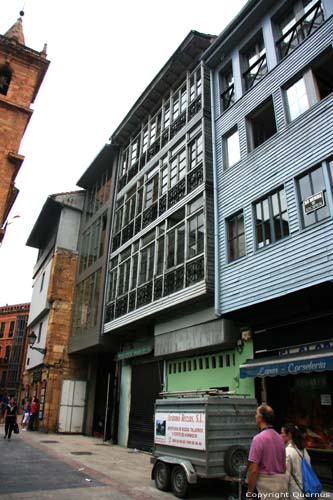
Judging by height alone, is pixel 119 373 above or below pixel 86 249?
below

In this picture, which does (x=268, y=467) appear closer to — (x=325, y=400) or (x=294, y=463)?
(x=294, y=463)

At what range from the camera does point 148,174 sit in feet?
61.5

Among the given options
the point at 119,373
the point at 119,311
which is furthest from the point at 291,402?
the point at 119,373

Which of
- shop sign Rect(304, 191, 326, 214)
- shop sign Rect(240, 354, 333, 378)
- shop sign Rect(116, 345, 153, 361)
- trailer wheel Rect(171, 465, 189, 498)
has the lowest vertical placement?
trailer wheel Rect(171, 465, 189, 498)

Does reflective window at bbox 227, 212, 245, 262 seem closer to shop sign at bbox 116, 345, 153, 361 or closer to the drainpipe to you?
the drainpipe

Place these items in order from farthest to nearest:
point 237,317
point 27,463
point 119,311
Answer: point 119,311 < point 237,317 < point 27,463

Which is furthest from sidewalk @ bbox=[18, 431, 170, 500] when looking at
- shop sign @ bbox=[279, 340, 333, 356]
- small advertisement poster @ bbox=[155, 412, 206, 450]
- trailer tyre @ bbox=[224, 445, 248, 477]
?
shop sign @ bbox=[279, 340, 333, 356]

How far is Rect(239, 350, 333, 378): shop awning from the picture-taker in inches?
345

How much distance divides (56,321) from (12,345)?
39012 millimetres

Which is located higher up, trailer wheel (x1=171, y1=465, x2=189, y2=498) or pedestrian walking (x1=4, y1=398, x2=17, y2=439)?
pedestrian walking (x1=4, y1=398, x2=17, y2=439)

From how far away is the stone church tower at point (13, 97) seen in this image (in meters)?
15.4

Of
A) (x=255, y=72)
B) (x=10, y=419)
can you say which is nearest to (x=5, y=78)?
(x=255, y=72)

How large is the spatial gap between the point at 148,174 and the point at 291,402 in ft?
39.7

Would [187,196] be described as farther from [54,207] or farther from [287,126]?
[54,207]
